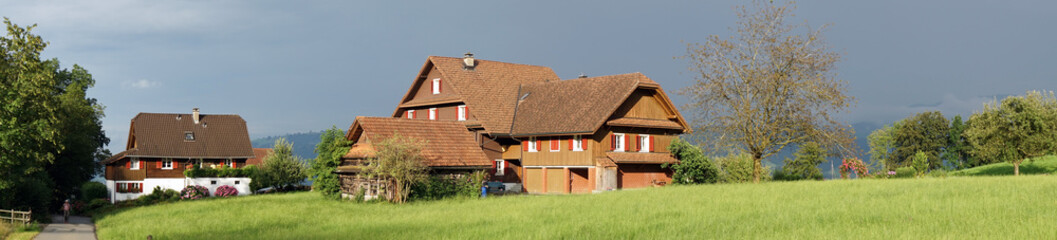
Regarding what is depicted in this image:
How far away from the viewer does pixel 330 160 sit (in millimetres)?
44531

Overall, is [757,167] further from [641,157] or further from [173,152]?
[173,152]

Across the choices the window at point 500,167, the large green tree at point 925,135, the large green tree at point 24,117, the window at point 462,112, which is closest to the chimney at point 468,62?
the window at point 462,112

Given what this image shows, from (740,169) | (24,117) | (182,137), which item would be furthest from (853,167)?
(182,137)

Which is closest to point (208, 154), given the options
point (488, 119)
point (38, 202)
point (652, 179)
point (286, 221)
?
point (38, 202)

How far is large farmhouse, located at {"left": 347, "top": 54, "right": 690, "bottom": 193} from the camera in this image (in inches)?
1887

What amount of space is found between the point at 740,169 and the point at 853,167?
7.04 meters

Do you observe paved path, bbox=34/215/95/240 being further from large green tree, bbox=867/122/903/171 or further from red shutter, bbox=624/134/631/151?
large green tree, bbox=867/122/903/171

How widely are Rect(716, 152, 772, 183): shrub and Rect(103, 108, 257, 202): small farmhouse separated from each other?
37.4 metres

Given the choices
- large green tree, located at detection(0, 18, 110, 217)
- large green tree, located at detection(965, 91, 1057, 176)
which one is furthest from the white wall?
large green tree, located at detection(965, 91, 1057, 176)

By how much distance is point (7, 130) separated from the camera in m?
36.7

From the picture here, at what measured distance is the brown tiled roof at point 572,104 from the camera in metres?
47.8

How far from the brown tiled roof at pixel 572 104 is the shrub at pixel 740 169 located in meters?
7.31

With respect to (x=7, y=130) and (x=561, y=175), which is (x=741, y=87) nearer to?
(x=561, y=175)

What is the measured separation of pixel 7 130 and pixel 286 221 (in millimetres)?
15250
